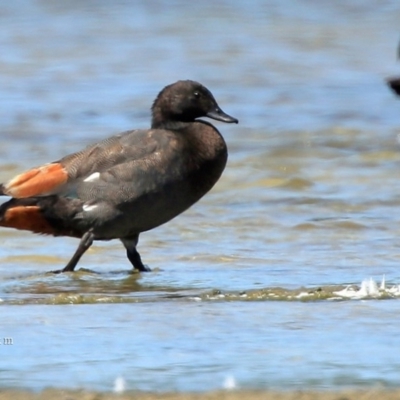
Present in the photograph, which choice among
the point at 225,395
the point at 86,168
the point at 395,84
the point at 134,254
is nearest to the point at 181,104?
the point at 86,168

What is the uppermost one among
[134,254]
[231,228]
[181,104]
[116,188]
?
[181,104]

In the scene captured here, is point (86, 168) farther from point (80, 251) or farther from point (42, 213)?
point (80, 251)

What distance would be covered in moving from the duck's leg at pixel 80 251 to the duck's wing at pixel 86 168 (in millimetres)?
290

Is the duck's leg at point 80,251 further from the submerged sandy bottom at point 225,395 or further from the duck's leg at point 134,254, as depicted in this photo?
the submerged sandy bottom at point 225,395

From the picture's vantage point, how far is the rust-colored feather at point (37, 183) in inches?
370

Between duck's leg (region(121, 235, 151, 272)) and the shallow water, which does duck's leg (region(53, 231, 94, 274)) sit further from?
duck's leg (region(121, 235, 151, 272))

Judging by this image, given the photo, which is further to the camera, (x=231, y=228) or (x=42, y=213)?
(x=231, y=228)

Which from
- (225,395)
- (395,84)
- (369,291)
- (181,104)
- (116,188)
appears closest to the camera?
(225,395)

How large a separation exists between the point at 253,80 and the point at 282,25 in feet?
18.6

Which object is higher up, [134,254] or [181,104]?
[181,104]

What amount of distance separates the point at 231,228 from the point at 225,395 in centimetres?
544

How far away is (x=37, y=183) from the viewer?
371 inches

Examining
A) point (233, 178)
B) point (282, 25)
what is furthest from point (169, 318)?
point (282, 25)

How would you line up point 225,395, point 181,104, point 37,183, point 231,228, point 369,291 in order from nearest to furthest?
1. point 225,395
2. point 369,291
3. point 37,183
4. point 181,104
5. point 231,228
